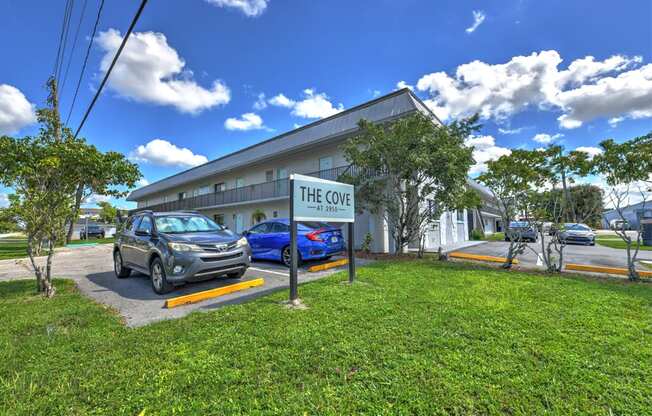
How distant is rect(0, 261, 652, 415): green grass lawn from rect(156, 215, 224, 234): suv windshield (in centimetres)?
190

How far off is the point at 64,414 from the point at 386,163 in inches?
370

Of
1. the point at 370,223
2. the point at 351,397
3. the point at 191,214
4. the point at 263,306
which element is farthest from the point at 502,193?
the point at 191,214

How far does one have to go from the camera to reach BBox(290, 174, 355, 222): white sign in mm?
4695

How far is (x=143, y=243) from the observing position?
584 cm

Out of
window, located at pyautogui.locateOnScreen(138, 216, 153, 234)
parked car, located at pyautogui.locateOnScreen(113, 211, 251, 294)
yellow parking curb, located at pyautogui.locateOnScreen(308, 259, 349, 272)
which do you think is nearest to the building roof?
yellow parking curb, located at pyautogui.locateOnScreen(308, 259, 349, 272)

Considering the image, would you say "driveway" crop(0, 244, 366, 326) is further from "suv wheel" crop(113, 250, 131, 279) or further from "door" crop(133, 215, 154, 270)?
"door" crop(133, 215, 154, 270)

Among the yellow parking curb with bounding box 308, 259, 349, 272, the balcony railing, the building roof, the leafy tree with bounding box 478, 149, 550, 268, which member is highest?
the building roof

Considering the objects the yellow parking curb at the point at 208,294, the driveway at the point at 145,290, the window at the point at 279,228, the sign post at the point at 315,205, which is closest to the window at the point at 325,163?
the window at the point at 279,228

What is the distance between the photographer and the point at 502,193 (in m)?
7.75

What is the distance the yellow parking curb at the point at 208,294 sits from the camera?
4555 millimetres

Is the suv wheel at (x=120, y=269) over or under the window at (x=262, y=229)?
under

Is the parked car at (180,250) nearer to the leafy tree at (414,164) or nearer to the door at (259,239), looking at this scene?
the door at (259,239)

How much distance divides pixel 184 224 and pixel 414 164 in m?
6.84

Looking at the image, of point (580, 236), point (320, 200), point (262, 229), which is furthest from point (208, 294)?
point (580, 236)
